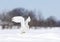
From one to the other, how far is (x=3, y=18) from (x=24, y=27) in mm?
24000

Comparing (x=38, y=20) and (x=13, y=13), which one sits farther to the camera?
(x=13, y=13)

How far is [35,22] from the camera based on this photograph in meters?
30.4

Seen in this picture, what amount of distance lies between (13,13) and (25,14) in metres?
2.72
